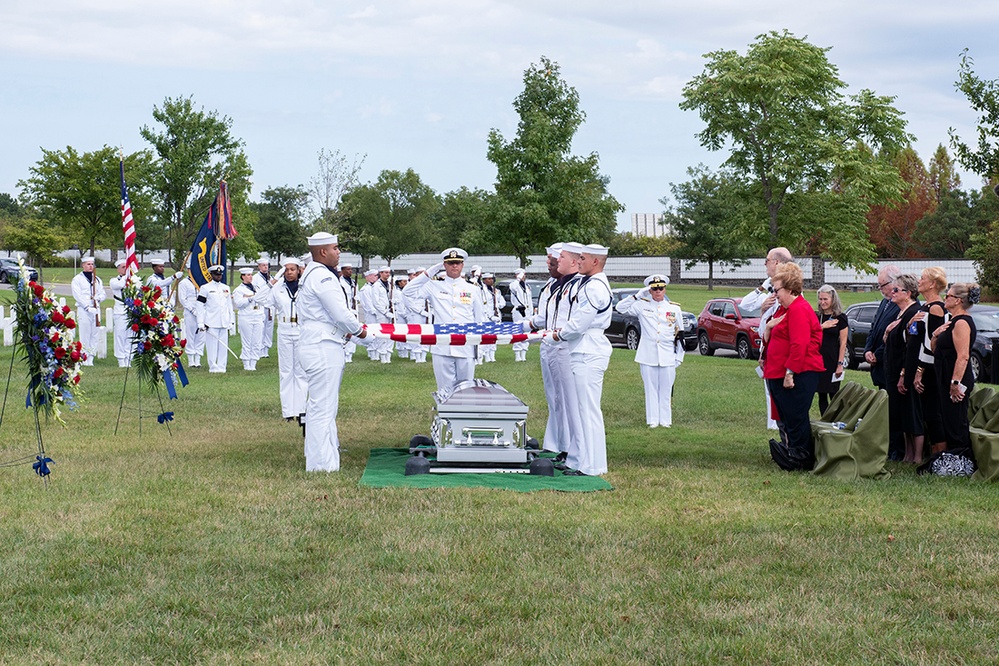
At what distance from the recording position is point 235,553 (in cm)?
701

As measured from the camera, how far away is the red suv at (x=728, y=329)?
25.6m

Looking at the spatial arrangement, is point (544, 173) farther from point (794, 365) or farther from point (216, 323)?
point (794, 365)

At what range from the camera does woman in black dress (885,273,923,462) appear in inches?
407

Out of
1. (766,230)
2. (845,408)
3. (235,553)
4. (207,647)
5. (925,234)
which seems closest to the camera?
(207,647)

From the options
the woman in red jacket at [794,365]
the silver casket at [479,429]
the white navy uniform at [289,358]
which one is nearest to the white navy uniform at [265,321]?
the white navy uniform at [289,358]

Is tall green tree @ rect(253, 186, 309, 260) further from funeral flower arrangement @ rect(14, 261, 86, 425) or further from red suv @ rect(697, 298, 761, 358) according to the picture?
funeral flower arrangement @ rect(14, 261, 86, 425)

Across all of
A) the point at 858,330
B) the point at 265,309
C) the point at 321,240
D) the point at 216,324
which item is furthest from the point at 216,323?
the point at 858,330

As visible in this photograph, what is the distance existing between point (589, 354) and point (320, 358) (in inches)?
101

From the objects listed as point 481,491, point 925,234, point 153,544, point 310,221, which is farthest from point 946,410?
point 925,234

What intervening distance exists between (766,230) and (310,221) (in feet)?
75.7

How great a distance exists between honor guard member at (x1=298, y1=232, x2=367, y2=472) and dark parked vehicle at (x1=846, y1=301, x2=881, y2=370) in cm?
1488

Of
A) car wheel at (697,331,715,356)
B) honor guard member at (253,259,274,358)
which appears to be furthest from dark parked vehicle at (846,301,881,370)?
honor guard member at (253,259,274,358)

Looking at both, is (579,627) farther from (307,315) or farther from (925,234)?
(925,234)

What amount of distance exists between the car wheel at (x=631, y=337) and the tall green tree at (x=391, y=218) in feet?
132
